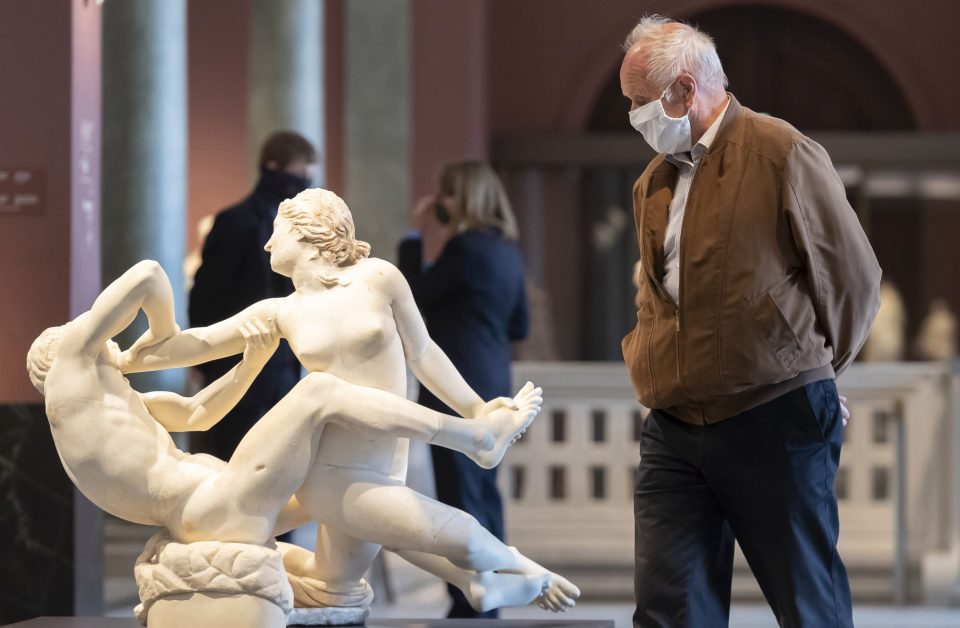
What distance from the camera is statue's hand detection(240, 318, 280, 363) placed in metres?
3.32

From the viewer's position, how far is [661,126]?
3.11 metres

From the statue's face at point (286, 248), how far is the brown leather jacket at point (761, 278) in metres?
0.83

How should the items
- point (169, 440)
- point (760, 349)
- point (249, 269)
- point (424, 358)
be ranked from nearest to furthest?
point (760, 349)
point (169, 440)
point (424, 358)
point (249, 269)

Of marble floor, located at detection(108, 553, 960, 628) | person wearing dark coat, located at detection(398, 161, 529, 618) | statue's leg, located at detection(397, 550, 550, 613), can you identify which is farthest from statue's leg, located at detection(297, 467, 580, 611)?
marble floor, located at detection(108, 553, 960, 628)

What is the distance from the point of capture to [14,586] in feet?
15.3

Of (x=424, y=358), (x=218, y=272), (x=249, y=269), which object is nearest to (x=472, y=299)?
(x=249, y=269)

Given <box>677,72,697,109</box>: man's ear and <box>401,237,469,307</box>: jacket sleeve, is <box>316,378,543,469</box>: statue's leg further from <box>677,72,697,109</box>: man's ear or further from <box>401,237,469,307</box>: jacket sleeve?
<box>401,237,469,307</box>: jacket sleeve

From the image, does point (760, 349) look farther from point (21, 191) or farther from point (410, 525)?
point (21, 191)

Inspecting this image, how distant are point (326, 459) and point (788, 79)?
10020 millimetres

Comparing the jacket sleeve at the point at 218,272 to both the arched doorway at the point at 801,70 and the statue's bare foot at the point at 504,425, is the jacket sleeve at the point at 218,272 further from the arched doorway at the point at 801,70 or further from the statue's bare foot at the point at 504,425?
the arched doorway at the point at 801,70

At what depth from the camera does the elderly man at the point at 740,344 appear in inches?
119

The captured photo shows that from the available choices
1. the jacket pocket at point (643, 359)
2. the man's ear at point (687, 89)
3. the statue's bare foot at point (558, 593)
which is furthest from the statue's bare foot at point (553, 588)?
the man's ear at point (687, 89)

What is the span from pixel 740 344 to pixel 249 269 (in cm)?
248

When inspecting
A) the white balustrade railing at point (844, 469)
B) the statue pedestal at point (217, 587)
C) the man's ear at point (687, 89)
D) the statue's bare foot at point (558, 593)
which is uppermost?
the man's ear at point (687, 89)
